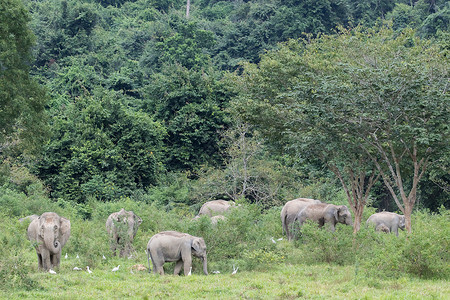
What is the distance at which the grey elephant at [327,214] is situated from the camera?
17.1 m

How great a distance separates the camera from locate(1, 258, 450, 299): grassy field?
10242 mm

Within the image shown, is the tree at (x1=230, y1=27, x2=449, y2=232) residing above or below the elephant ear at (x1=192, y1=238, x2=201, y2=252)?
above

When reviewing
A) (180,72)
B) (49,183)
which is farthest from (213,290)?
(180,72)

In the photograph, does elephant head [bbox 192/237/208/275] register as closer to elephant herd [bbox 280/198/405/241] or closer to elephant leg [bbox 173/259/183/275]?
elephant leg [bbox 173/259/183/275]

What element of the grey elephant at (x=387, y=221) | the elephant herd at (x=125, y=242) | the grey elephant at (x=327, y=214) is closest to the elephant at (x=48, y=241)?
the elephant herd at (x=125, y=242)

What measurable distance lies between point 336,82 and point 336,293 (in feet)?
21.2

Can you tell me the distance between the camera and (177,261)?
13.1 meters

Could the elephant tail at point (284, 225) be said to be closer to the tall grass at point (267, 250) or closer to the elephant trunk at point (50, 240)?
the tall grass at point (267, 250)

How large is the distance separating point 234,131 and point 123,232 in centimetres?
1473

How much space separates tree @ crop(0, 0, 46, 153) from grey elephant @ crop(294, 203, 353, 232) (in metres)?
9.60

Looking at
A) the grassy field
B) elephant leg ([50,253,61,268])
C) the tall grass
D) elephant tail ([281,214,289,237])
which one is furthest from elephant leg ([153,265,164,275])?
elephant tail ([281,214,289,237])

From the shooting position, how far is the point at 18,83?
20.2 meters

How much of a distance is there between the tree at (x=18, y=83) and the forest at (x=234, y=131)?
0.07 m

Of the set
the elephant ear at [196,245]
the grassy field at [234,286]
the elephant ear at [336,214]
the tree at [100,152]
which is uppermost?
the tree at [100,152]
